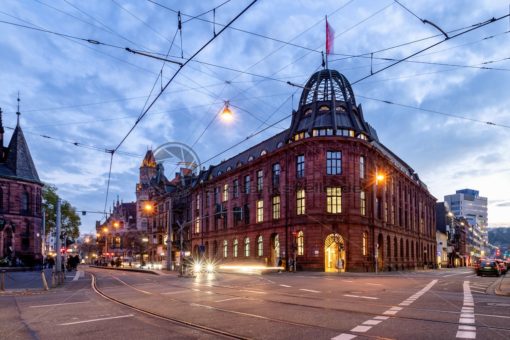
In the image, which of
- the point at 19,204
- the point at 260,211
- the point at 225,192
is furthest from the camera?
the point at 225,192

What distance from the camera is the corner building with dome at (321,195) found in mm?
46375

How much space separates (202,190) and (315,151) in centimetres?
2994

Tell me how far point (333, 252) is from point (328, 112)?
15.2 metres

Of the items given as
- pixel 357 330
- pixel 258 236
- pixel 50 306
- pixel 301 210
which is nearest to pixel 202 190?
pixel 258 236

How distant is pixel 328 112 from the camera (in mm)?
48469

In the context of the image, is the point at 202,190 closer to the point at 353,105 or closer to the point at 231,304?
the point at 353,105

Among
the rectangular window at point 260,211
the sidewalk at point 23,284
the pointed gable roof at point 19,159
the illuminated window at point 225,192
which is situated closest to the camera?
the sidewalk at point 23,284

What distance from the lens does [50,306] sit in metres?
16.1

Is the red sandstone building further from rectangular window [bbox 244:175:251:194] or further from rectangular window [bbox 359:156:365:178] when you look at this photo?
rectangular window [bbox 359:156:365:178]

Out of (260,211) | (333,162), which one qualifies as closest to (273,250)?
(260,211)

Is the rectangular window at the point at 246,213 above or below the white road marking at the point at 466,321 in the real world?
above

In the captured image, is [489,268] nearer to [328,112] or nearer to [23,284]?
[328,112]

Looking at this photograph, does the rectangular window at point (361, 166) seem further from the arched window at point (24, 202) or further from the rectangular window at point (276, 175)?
the arched window at point (24, 202)

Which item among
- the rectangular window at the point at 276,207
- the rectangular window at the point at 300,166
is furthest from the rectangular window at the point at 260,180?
the rectangular window at the point at 300,166
